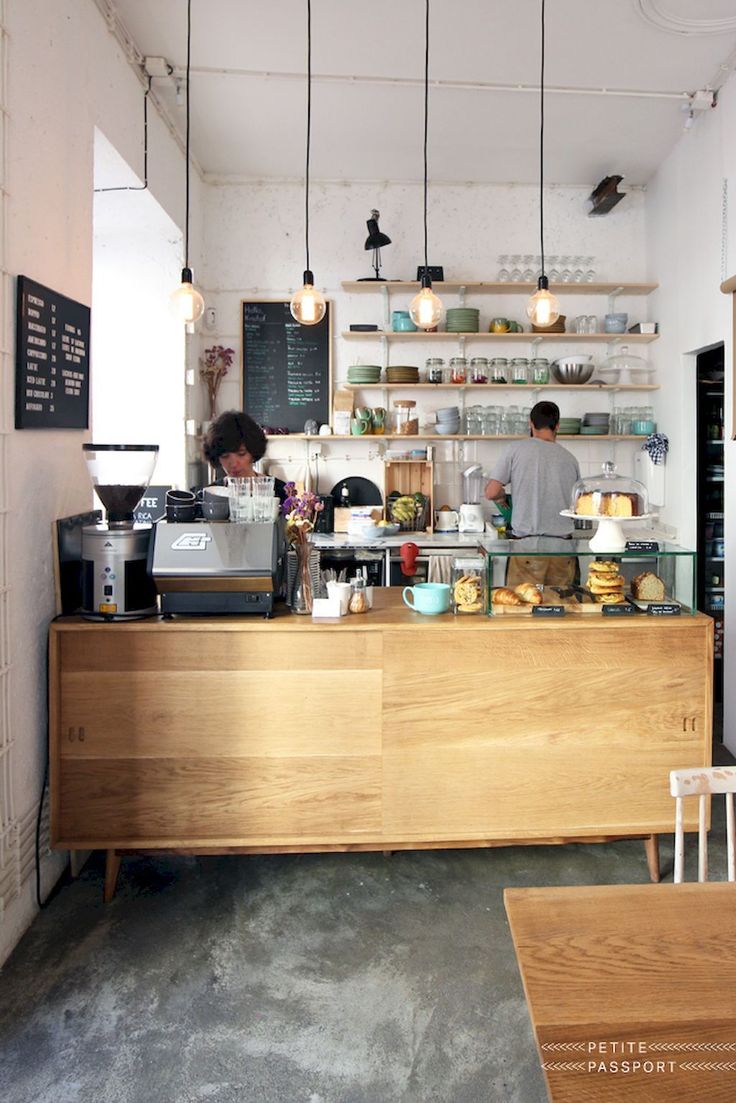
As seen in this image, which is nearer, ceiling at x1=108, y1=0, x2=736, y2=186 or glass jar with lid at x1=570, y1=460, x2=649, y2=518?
glass jar with lid at x1=570, y1=460, x2=649, y2=518

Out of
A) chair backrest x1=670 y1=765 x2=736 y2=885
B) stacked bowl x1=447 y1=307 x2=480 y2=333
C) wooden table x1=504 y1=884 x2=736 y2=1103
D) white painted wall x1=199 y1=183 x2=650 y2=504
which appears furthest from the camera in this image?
white painted wall x1=199 y1=183 x2=650 y2=504

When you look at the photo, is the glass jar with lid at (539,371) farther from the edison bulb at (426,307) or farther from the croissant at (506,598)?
the croissant at (506,598)

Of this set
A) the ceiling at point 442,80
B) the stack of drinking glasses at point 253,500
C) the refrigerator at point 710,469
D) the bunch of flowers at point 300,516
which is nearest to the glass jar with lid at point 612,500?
the bunch of flowers at point 300,516

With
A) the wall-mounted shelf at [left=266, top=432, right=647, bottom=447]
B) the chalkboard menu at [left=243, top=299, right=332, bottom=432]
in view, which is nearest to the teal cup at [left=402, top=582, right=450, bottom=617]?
Answer: the wall-mounted shelf at [left=266, top=432, right=647, bottom=447]

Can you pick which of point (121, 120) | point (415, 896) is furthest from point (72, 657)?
point (121, 120)

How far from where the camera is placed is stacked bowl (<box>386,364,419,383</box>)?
544 cm

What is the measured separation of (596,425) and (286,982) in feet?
13.9

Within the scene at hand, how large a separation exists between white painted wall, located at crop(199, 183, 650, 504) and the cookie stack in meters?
3.00

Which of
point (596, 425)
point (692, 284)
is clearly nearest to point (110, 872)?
point (596, 425)

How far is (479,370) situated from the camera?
5.49 metres

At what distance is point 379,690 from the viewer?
8.93ft

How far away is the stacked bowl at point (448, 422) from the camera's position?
547 cm

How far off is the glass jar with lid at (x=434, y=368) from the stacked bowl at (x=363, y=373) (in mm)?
352

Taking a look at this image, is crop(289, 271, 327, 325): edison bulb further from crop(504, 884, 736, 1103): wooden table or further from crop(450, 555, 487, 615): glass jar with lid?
crop(504, 884, 736, 1103): wooden table
